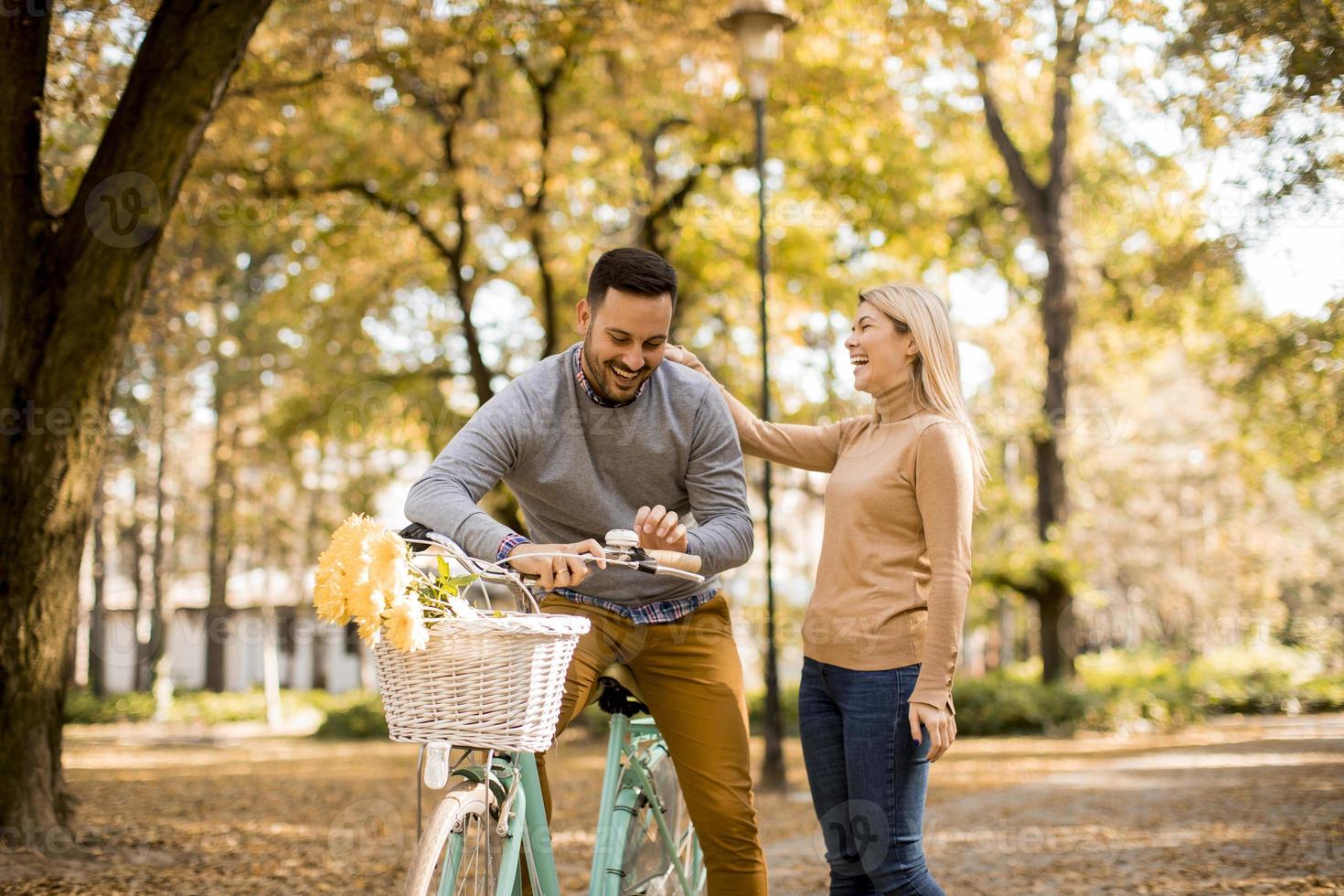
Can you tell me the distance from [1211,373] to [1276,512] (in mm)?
13997

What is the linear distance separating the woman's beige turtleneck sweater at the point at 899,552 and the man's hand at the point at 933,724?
0.07 feet

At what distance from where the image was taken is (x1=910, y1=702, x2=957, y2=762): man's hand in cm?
304

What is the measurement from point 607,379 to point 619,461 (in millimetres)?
256

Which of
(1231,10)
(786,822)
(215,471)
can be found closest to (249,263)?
(215,471)

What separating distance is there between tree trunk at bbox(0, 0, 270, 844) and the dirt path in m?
0.92

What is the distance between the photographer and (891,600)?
3238 mm

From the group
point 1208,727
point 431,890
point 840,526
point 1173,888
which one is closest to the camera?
point 431,890

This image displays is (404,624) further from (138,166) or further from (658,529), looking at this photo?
(138,166)

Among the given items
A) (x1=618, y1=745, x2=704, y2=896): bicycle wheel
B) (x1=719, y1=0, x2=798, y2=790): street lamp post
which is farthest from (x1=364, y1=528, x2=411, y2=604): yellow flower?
(x1=719, y1=0, x2=798, y2=790): street lamp post

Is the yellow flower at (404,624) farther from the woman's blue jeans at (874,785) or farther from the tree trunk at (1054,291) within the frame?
the tree trunk at (1054,291)

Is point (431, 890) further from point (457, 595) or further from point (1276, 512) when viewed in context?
point (1276, 512)

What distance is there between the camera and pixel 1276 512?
33031mm

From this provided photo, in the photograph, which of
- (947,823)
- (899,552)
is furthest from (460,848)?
(947,823)

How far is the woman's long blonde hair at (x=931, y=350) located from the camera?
3.29 metres
